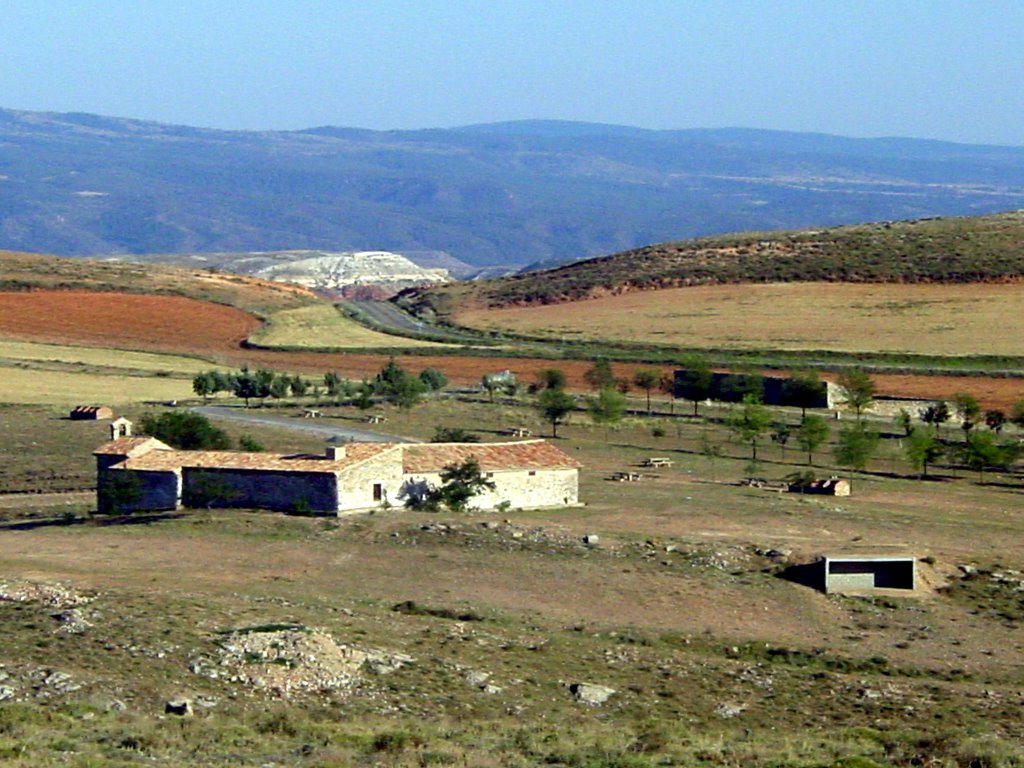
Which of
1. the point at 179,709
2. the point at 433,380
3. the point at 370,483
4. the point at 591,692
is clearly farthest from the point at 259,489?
the point at 433,380

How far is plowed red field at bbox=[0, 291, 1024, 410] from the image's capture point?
283 feet

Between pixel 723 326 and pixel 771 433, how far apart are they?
40.3 m

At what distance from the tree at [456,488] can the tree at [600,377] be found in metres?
30.8

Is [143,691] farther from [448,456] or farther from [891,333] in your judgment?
[891,333]

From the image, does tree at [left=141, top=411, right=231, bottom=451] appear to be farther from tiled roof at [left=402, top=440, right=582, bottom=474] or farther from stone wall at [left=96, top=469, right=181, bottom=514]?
tiled roof at [left=402, top=440, right=582, bottom=474]

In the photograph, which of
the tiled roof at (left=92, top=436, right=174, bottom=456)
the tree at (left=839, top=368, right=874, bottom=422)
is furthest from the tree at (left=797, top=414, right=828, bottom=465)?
the tiled roof at (left=92, top=436, right=174, bottom=456)

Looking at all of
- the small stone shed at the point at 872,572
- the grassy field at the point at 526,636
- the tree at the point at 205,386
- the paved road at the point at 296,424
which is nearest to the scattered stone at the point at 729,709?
the grassy field at the point at 526,636

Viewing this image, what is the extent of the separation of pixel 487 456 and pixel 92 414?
839 inches

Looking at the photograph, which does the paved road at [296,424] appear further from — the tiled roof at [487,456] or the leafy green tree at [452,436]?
the tiled roof at [487,456]

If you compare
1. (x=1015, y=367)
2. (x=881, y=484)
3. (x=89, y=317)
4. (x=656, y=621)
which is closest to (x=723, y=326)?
(x=1015, y=367)

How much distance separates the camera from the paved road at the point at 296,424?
63.6 meters

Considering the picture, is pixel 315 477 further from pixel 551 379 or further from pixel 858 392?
pixel 551 379

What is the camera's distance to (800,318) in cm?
11275

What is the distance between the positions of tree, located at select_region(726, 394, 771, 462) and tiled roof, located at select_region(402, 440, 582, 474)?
13.1 meters
